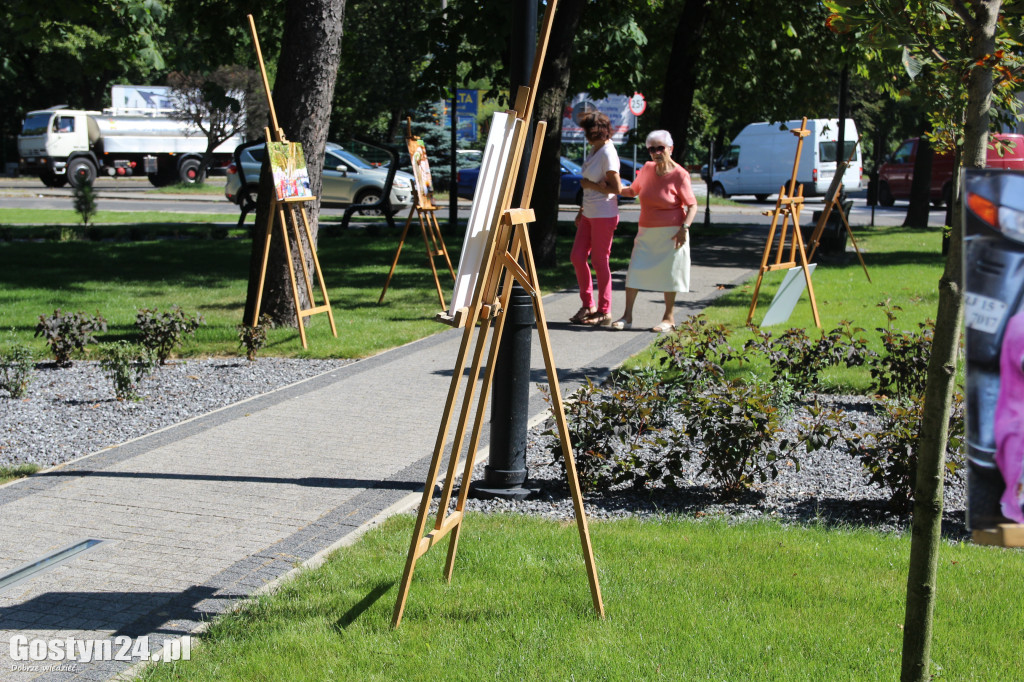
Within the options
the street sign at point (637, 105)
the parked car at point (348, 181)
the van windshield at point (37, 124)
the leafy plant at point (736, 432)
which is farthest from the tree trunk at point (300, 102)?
the van windshield at point (37, 124)

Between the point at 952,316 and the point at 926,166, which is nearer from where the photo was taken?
the point at 952,316

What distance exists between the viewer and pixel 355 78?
1489 inches

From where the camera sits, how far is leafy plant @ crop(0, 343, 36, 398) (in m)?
7.96

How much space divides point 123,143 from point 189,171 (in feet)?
9.51

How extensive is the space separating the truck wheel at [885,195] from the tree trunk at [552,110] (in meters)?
24.9

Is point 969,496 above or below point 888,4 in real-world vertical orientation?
below

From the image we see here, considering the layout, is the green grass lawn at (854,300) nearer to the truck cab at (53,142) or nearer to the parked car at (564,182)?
the parked car at (564,182)

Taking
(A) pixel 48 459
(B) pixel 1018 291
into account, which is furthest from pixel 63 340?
(B) pixel 1018 291

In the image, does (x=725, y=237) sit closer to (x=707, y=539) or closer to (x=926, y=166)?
(x=926, y=166)

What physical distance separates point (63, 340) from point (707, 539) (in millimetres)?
6438

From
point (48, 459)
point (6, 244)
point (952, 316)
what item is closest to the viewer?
point (952, 316)

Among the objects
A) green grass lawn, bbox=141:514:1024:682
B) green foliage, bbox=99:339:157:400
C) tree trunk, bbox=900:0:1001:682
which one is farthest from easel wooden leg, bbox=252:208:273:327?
tree trunk, bbox=900:0:1001:682

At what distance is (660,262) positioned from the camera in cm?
1060

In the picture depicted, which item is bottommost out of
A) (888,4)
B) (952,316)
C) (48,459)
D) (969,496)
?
(48,459)
